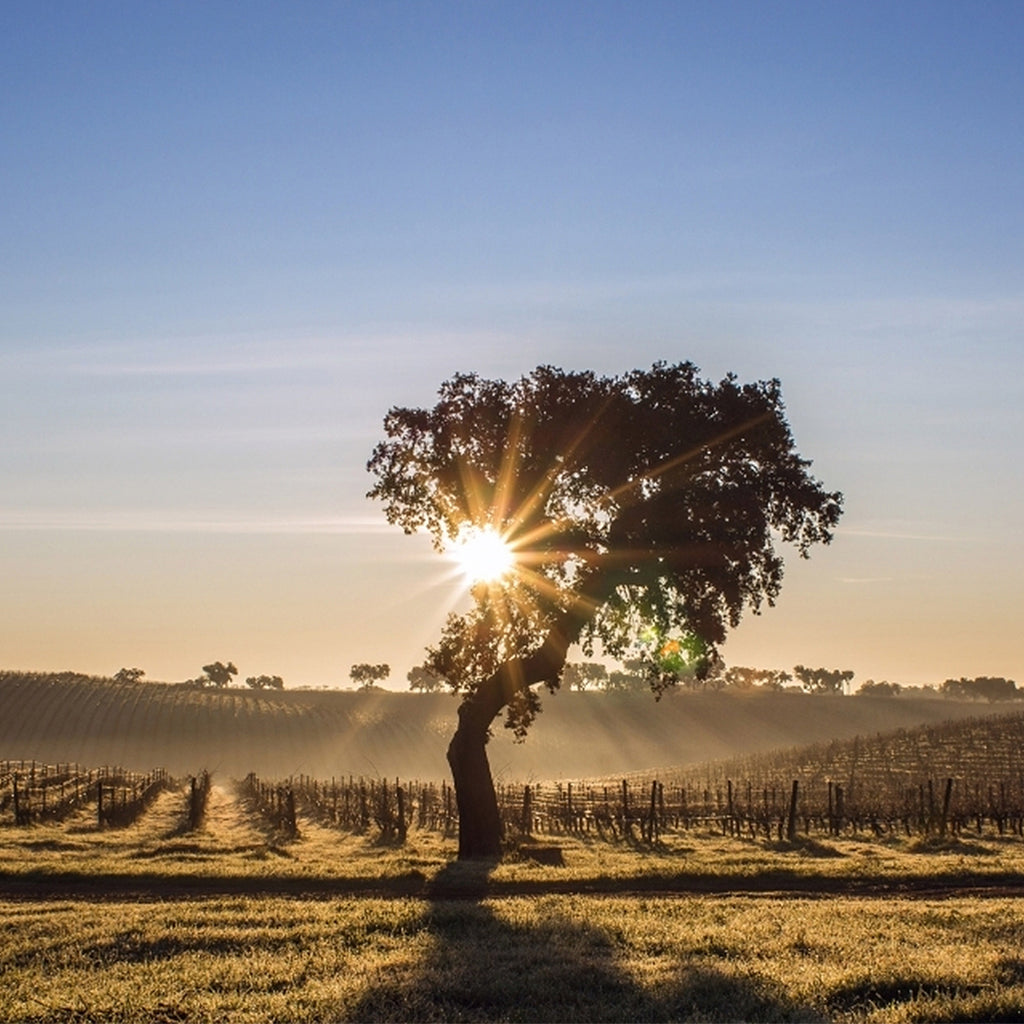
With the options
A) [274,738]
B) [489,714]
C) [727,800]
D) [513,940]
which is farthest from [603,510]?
[274,738]

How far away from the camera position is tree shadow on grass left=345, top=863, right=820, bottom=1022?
39.5 feet

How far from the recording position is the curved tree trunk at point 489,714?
33344 millimetres

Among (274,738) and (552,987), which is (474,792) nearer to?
(552,987)

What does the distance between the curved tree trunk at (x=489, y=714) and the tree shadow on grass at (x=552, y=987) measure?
16515 millimetres

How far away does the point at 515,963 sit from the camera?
14469 mm

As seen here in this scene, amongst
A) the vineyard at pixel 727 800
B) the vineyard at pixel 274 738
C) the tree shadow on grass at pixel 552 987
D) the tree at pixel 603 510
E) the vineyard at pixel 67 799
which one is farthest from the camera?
the vineyard at pixel 274 738

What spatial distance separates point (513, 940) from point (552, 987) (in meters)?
3.38

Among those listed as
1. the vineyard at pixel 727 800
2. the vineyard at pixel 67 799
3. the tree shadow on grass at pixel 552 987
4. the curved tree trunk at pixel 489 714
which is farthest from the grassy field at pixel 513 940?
the vineyard at pixel 67 799

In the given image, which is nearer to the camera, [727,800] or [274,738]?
[727,800]

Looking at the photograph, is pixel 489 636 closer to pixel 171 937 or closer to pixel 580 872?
pixel 580 872

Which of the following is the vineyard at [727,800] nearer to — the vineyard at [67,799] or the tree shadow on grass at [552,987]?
the vineyard at [67,799]

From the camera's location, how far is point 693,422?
1304 inches

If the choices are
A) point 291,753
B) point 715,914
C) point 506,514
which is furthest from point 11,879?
point 291,753

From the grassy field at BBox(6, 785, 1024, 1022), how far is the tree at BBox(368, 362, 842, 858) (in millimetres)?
5985
